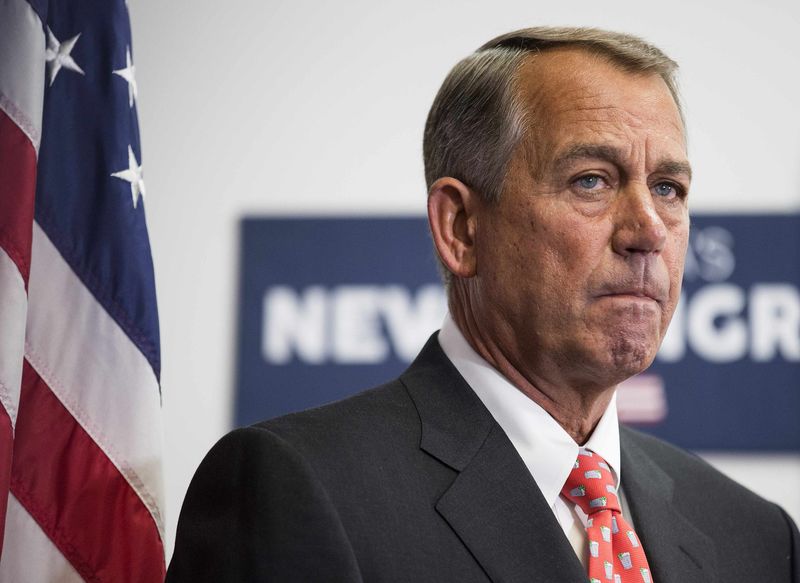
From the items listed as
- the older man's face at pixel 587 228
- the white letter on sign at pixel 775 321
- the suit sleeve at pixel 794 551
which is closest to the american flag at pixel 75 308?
the older man's face at pixel 587 228

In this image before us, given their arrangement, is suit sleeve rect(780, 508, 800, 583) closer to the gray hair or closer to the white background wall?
the gray hair

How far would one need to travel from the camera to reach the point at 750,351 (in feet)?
11.0

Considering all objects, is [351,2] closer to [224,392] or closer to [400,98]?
[400,98]

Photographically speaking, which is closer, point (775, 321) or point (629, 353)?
point (629, 353)

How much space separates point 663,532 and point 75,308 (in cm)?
109

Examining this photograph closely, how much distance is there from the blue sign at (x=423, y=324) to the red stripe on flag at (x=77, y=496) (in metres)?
1.73

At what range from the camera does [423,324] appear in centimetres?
347

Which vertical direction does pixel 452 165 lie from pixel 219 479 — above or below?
above

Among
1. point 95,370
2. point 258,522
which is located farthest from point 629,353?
point 95,370

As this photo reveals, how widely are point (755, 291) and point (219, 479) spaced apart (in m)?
2.54

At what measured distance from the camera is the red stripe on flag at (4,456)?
1501 mm

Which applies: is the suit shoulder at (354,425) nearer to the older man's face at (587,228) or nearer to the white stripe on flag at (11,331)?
the older man's face at (587,228)

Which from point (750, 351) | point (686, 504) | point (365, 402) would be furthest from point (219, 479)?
point (750, 351)

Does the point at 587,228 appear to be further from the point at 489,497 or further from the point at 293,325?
the point at 293,325
